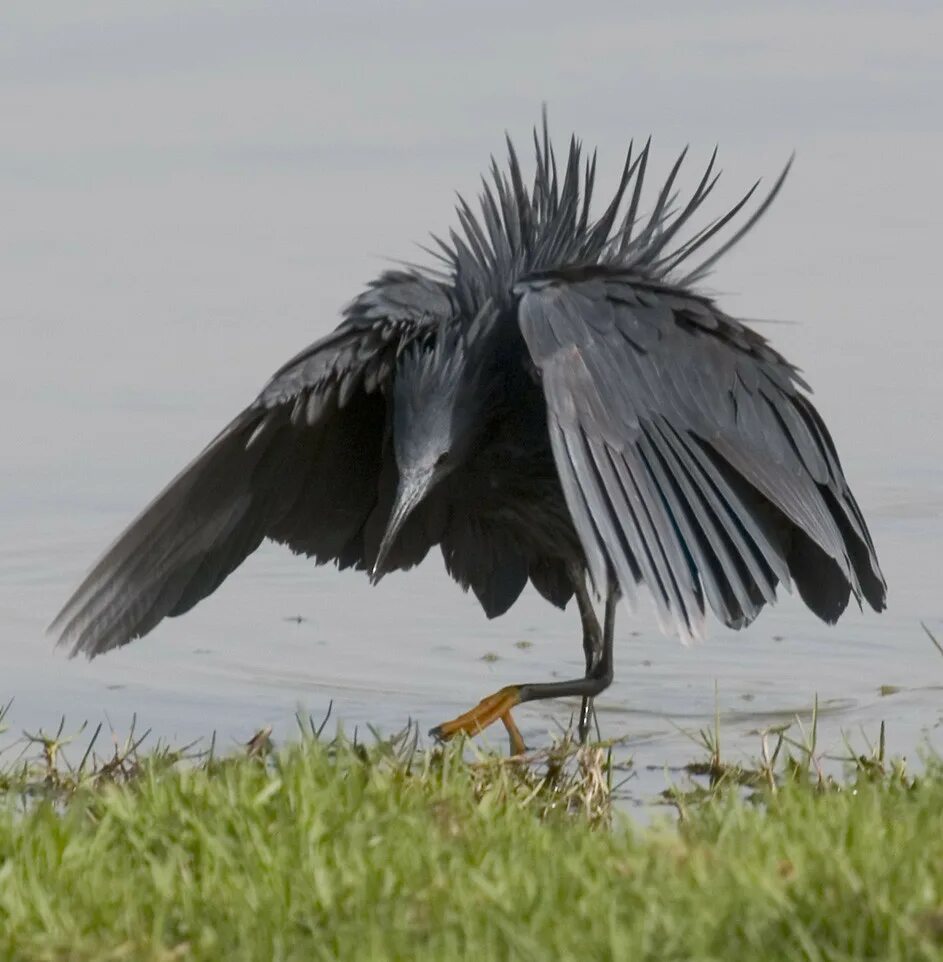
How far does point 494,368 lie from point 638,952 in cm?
279

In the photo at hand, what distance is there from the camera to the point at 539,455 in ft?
19.7

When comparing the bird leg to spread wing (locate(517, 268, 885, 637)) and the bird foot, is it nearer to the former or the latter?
the bird foot

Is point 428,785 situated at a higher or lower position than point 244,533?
lower

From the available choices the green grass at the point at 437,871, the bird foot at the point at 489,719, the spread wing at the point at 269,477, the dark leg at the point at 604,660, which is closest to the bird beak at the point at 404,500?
the spread wing at the point at 269,477

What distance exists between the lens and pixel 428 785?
4.63 meters

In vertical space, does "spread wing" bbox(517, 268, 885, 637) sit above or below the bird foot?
above

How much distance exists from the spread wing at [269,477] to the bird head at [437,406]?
0.33 feet

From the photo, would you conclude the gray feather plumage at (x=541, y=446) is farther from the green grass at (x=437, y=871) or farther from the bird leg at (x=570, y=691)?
the green grass at (x=437, y=871)

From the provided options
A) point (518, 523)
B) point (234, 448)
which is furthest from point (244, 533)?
point (518, 523)

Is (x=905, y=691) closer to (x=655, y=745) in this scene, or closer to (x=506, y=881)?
(x=655, y=745)

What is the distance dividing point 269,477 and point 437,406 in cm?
59

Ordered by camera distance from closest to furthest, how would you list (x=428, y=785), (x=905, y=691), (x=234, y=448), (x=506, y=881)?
(x=506, y=881) → (x=428, y=785) → (x=234, y=448) → (x=905, y=691)

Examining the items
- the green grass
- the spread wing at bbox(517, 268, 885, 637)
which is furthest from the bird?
the green grass

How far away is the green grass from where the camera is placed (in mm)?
3445
